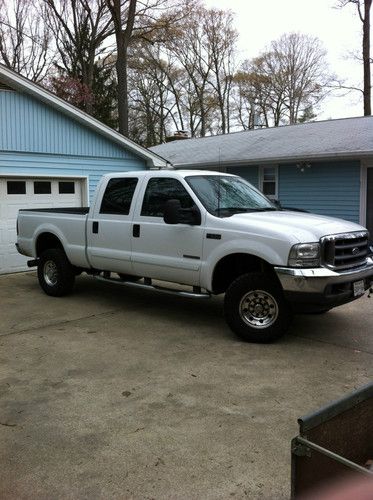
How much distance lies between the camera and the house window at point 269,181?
15812 millimetres

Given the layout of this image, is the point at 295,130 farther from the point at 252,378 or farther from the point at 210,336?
the point at 252,378

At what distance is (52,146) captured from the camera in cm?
1166

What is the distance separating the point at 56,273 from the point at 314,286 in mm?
4814

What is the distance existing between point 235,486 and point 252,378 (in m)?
1.81

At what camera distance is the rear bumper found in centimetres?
539

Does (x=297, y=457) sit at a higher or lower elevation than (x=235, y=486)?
higher

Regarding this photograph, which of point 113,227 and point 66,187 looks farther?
point 66,187

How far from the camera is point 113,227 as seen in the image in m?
7.47

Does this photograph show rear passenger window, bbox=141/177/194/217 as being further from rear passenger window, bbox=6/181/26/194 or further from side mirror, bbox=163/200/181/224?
rear passenger window, bbox=6/181/26/194

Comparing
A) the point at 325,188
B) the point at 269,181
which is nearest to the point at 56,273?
the point at 325,188

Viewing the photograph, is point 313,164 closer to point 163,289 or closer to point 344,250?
point 163,289

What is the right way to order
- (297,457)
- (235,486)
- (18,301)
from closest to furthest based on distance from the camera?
(297,457)
(235,486)
(18,301)

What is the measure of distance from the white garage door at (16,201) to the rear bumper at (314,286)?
24.8 ft

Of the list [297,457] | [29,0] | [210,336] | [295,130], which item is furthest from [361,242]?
[29,0]
